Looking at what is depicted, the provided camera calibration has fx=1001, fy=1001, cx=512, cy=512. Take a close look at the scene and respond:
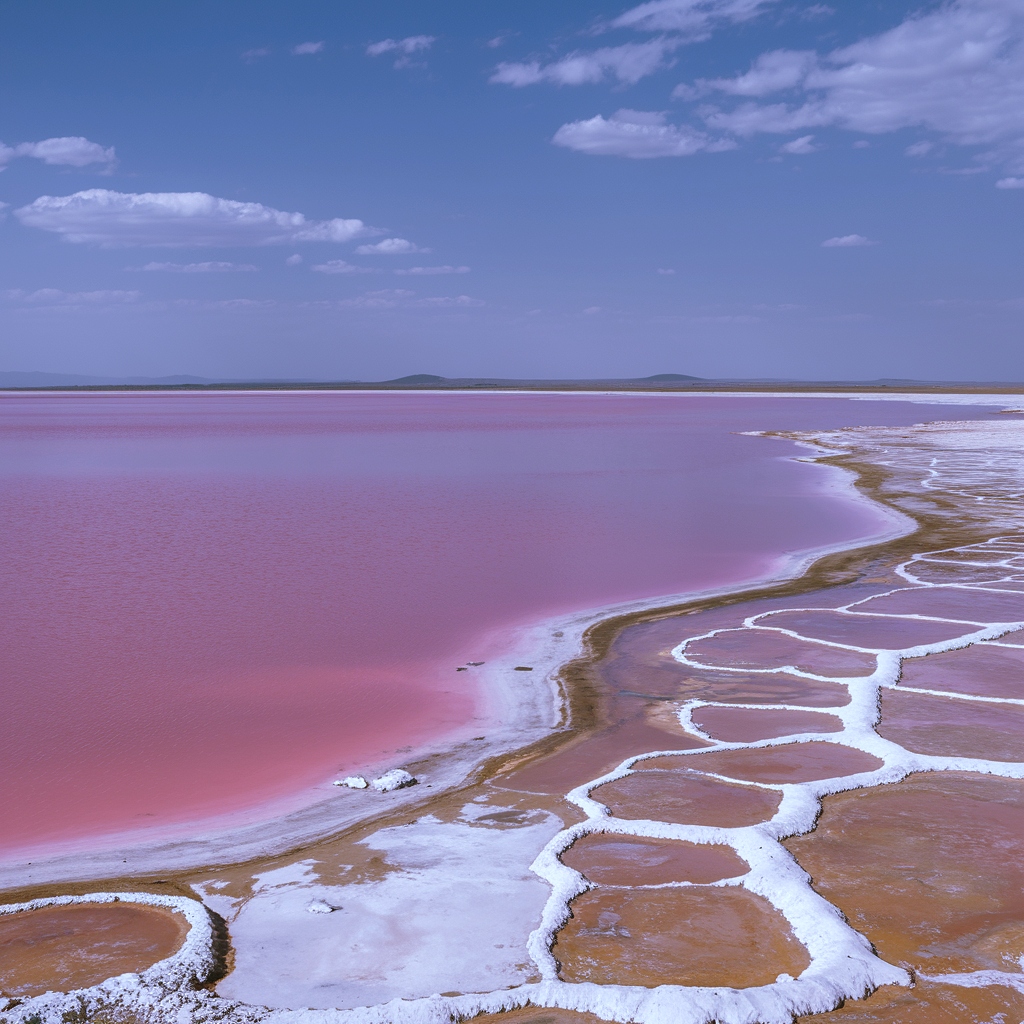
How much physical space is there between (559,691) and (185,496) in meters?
14.9

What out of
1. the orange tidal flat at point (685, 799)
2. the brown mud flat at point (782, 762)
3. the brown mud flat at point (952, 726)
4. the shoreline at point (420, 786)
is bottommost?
the shoreline at point (420, 786)

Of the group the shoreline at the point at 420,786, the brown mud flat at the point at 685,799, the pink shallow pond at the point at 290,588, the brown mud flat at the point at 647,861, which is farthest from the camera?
the pink shallow pond at the point at 290,588

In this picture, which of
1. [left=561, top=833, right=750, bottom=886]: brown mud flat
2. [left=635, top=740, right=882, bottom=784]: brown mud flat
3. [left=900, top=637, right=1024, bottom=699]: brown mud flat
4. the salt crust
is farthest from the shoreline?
[left=900, top=637, right=1024, bottom=699]: brown mud flat

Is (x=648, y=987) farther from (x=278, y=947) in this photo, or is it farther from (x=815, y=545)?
(x=815, y=545)

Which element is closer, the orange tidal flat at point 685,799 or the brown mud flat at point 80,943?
the brown mud flat at point 80,943

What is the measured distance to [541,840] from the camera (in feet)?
17.1

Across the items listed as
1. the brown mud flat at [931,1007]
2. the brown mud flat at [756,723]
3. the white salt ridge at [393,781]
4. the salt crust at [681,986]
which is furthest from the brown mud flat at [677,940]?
the brown mud flat at [756,723]

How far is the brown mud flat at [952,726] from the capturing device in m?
6.39

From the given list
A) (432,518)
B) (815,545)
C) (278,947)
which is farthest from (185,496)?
(278,947)

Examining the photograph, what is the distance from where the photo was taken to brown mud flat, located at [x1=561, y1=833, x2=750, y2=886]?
15.8 feet

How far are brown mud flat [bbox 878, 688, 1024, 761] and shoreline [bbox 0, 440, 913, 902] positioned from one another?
211cm

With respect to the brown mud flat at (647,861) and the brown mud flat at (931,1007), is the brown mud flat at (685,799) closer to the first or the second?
the brown mud flat at (647,861)

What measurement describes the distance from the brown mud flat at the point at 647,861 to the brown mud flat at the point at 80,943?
1906 millimetres

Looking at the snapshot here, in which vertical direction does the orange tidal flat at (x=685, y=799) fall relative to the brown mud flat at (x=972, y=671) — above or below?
below
